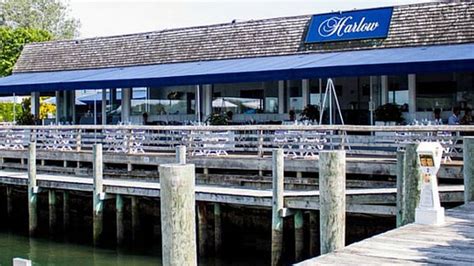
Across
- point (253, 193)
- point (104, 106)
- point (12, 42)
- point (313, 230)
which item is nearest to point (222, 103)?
point (104, 106)

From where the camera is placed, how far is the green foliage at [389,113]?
18.1 m

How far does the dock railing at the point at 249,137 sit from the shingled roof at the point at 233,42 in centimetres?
327

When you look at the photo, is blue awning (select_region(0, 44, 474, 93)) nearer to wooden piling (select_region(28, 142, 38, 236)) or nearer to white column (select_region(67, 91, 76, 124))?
white column (select_region(67, 91, 76, 124))

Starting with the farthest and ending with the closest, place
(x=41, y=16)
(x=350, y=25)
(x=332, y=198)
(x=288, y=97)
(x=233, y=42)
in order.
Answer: (x=41, y=16)
(x=233, y=42)
(x=288, y=97)
(x=350, y=25)
(x=332, y=198)

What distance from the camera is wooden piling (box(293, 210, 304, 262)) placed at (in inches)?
454

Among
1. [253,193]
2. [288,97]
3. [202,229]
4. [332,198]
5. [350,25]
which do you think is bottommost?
[202,229]

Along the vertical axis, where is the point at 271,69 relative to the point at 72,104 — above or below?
above

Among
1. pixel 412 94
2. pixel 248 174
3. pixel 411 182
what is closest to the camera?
pixel 411 182

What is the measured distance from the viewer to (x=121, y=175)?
1625cm

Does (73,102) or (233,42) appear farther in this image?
(73,102)

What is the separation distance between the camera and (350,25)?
19.6 metres

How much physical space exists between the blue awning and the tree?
30.3 metres

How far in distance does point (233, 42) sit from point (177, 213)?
53.7 ft

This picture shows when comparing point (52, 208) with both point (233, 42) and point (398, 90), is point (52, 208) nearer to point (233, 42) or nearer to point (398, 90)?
point (233, 42)
